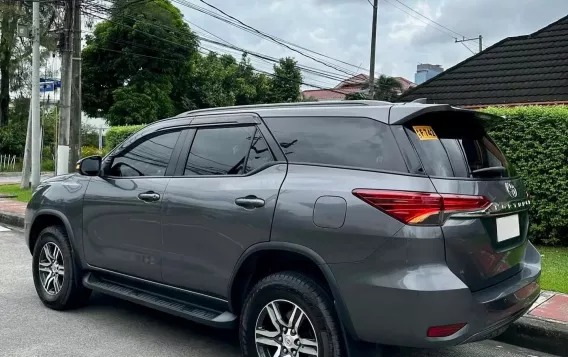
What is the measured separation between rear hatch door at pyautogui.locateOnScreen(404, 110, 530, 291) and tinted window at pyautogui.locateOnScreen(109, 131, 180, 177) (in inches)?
76.6

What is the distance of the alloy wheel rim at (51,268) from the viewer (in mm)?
4809

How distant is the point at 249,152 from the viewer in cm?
355

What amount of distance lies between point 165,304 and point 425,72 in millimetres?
42093

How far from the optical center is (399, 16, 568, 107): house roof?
35.7 ft

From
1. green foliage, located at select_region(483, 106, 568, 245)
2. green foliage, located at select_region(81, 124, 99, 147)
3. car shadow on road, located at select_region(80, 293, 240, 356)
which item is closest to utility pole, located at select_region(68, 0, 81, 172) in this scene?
car shadow on road, located at select_region(80, 293, 240, 356)

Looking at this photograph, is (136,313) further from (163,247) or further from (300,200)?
(300,200)

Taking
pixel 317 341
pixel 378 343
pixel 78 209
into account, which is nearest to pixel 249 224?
pixel 317 341

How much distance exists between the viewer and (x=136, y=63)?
29.2 metres

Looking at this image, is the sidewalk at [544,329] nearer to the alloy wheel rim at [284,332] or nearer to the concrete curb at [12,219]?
the alloy wheel rim at [284,332]

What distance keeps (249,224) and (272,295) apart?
453 millimetres

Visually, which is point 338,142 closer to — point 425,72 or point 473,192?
point 473,192

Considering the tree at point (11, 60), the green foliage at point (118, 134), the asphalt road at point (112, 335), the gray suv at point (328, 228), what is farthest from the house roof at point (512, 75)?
the tree at point (11, 60)

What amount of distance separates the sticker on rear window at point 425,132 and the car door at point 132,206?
6.06ft

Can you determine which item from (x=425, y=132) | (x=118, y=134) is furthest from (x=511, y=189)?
(x=118, y=134)
